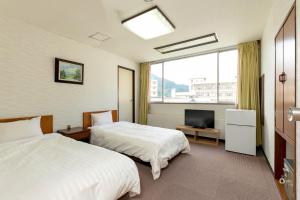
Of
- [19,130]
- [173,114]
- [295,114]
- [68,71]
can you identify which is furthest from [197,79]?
[19,130]

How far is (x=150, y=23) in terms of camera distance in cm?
247

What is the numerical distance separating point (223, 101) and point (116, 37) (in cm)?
329

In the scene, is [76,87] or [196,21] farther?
[76,87]

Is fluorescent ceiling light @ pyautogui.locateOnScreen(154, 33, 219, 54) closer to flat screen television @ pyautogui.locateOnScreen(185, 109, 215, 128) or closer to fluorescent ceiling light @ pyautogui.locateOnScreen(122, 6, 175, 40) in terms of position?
fluorescent ceiling light @ pyautogui.locateOnScreen(122, 6, 175, 40)

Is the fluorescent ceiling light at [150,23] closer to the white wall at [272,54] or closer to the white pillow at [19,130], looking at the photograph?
the white wall at [272,54]

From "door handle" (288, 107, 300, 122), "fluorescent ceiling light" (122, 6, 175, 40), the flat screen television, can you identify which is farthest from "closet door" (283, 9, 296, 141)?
the flat screen television

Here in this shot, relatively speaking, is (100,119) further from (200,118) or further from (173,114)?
(200,118)

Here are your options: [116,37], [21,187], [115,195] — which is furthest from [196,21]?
[21,187]

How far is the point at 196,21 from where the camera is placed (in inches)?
98.7

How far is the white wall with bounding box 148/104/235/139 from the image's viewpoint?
3.95 m

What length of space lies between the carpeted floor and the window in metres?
1.84

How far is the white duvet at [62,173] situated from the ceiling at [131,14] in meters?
2.03

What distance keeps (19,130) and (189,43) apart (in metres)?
3.76

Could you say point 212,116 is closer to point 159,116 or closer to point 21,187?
point 159,116
